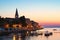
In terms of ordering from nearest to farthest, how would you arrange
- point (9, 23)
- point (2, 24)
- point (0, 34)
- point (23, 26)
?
1. point (0, 34)
2. point (2, 24)
3. point (9, 23)
4. point (23, 26)

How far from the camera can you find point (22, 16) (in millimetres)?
112188

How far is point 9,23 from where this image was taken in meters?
105

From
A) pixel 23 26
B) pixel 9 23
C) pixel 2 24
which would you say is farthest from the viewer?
pixel 23 26

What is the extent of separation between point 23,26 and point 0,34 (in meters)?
47.9

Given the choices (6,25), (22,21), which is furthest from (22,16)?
(6,25)

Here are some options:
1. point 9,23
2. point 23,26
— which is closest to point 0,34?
point 9,23

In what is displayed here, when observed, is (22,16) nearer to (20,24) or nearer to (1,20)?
(20,24)

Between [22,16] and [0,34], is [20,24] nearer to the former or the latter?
[22,16]

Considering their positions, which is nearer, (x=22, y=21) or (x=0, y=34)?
(x=0, y=34)

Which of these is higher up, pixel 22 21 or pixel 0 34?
pixel 22 21

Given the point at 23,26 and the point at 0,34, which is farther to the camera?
the point at 23,26

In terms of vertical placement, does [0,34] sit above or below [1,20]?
below

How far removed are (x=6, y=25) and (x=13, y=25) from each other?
661 cm

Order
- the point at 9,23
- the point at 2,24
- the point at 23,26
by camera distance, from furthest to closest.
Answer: the point at 23,26 → the point at 9,23 → the point at 2,24
